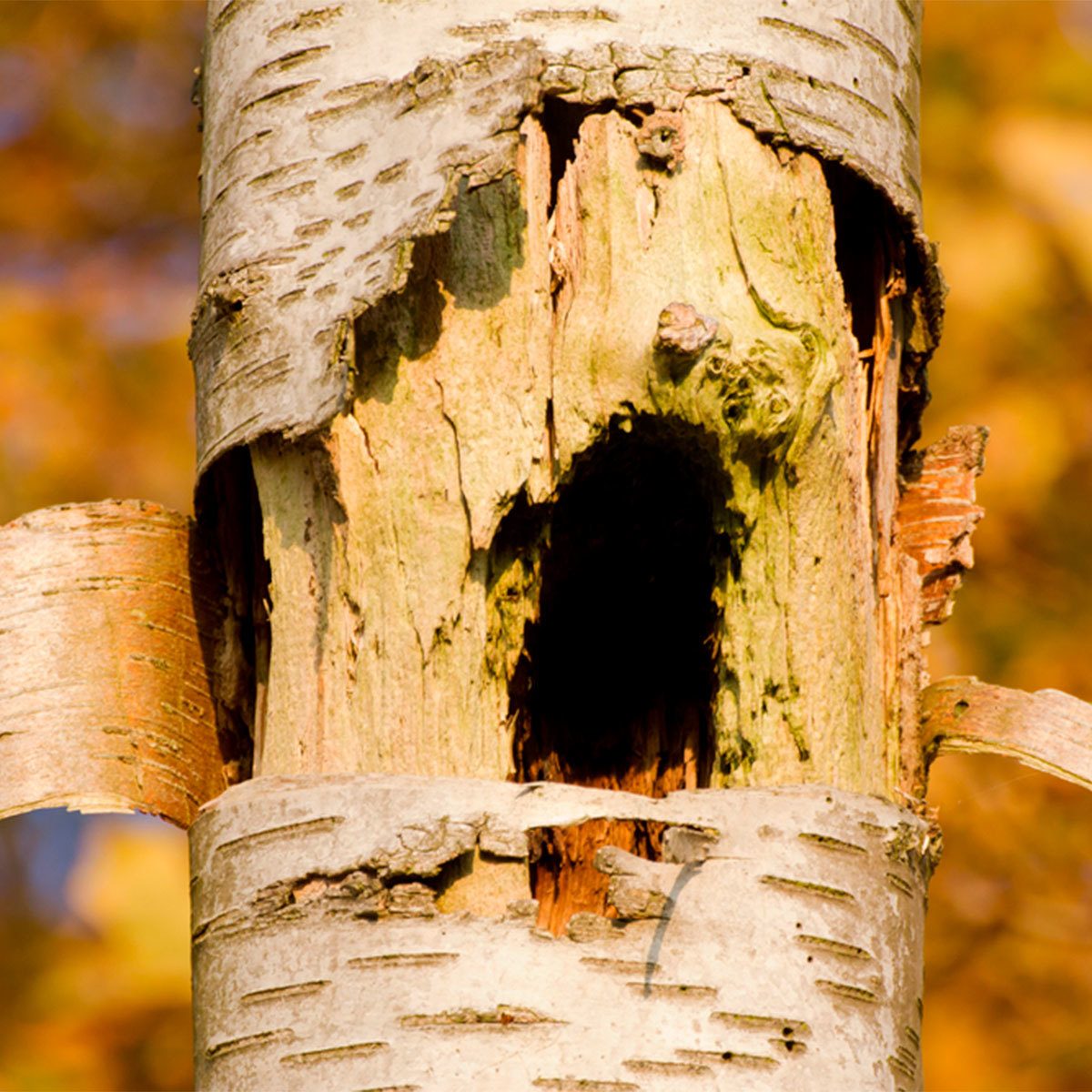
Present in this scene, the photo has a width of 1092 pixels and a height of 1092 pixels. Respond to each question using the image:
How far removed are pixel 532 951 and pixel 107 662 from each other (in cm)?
68

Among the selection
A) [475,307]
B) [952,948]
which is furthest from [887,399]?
[952,948]

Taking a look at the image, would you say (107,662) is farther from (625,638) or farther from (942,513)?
(942,513)

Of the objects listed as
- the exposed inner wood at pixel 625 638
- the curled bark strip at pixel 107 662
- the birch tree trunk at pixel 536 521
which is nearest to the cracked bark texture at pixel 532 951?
the birch tree trunk at pixel 536 521

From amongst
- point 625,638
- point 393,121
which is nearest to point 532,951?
point 625,638

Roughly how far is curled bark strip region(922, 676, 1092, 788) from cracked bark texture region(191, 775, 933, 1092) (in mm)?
288

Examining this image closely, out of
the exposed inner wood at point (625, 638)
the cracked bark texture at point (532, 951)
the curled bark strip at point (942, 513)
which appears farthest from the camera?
the curled bark strip at point (942, 513)

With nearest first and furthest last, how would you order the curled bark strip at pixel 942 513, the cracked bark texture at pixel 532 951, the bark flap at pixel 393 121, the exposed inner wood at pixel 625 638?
the cracked bark texture at pixel 532 951, the bark flap at pixel 393 121, the exposed inner wood at pixel 625 638, the curled bark strip at pixel 942 513

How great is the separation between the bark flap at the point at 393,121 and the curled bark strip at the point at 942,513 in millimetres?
290

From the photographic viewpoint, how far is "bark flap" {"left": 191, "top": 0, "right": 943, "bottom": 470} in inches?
57.7

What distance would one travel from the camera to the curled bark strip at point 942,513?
179cm

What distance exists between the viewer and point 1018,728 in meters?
1.71

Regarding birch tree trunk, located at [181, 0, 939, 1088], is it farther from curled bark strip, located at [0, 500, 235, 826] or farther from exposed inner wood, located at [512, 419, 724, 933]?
curled bark strip, located at [0, 500, 235, 826]

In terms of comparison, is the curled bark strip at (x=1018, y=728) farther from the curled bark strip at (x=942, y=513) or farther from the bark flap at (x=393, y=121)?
the bark flap at (x=393, y=121)

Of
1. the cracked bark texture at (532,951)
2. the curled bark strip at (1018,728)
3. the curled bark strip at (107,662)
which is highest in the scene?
the curled bark strip at (107,662)
